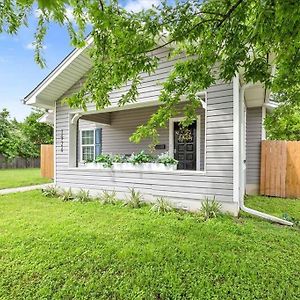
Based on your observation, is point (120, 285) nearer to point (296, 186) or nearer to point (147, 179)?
point (147, 179)

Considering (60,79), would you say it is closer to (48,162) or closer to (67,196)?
(67,196)

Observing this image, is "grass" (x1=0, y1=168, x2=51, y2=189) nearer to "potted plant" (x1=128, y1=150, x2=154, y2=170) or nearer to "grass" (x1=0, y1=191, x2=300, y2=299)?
"grass" (x1=0, y1=191, x2=300, y2=299)

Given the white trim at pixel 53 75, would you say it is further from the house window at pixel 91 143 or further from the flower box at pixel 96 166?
the house window at pixel 91 143

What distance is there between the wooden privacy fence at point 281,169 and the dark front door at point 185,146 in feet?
8.01

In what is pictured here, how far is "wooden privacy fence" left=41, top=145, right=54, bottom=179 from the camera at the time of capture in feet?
46.8

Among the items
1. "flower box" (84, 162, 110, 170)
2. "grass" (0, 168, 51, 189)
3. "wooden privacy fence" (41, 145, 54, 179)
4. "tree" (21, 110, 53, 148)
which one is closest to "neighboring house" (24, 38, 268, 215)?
"flower box" (84, 162, 110, 170)

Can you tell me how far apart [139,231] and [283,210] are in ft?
13.5

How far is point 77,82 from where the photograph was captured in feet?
26.7

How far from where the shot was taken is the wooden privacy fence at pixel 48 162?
1426cm

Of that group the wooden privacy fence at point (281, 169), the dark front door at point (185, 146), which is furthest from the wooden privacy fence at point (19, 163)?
the wooden privacy fence at point (281, 169)

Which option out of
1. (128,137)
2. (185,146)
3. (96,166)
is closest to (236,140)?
(185,146)

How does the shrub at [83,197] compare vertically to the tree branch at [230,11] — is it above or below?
below

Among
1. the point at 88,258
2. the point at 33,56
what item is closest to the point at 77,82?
the point at 33,56

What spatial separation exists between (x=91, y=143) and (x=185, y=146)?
4457 millimetres
